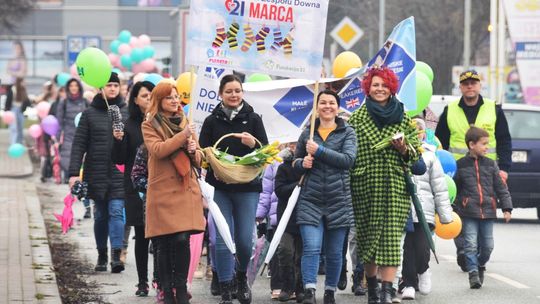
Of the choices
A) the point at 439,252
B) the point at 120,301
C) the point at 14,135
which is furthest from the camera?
the point at 14,135

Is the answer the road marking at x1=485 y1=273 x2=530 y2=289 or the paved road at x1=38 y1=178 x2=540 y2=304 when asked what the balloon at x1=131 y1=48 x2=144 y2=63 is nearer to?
the paved road at x1=38 y1=178 x2=540 y2=304

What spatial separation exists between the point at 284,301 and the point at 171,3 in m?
64.0

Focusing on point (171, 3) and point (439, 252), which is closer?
point (439, 252)

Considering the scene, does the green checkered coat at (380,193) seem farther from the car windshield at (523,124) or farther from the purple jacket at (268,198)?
the car windshield at (523,124)

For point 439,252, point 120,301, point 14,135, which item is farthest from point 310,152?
point 14,135

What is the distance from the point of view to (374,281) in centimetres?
1060

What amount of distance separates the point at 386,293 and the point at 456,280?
8.08 feet

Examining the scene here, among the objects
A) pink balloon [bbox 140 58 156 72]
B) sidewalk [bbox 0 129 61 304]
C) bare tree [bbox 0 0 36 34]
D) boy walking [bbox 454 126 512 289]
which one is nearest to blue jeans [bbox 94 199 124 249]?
sidewalk [bbox 0 129 61 304]

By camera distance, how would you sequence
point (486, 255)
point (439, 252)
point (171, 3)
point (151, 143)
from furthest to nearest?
point (171, 3)
point (439, 252)
point (486, 255)
point (151, 143)

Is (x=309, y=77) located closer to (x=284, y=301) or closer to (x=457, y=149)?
(x=284, y=301)

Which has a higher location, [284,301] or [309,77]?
[309,77]

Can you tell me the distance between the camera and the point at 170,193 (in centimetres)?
965

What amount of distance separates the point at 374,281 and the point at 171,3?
64.7m

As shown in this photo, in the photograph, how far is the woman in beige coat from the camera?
9.64 m
